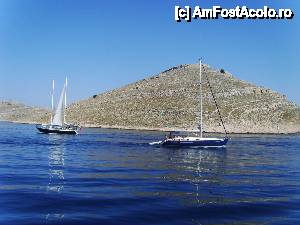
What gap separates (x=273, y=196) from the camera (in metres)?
31.2

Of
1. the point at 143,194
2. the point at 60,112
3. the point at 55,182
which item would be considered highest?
the point at 60,112

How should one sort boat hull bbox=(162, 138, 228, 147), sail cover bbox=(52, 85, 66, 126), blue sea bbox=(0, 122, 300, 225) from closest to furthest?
blue sea bbox=(0, 122, 300, 225)
boat hull bbox=(162, 138, 228, 147)
sail cover bbox=(52, 85, 66, 126)

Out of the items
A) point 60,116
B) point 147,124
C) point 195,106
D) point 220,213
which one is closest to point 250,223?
point 220,213

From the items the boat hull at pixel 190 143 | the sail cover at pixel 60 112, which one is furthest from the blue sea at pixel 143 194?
the sail cover at pixel 60 112

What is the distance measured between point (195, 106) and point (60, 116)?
79.5 meters

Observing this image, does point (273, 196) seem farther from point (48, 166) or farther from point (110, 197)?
point (48, 166)

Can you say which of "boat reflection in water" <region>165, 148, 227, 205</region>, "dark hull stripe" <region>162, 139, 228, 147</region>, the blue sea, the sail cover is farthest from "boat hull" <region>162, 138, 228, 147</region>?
the sail cover

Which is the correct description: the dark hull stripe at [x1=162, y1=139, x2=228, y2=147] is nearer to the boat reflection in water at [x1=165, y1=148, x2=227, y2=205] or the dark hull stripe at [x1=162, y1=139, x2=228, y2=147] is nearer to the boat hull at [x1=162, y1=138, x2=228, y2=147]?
the boat hull at [x1=162, y1=138, x2=228, y2=147]

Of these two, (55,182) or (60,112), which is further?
Answer: (60,112)

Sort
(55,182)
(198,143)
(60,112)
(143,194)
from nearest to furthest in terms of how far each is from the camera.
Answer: (143,194) → (55,182) → (198,143) → (60,112)

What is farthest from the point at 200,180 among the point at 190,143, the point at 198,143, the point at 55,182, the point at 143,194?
the point at 198,143

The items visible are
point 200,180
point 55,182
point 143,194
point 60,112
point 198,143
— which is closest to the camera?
point 143,194

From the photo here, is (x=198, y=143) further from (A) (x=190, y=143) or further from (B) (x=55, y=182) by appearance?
(B) (x=55, y=182)

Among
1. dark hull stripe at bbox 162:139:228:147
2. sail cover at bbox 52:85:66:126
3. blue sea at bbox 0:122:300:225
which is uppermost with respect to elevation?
sail cover at bbox 52:85:66:126
